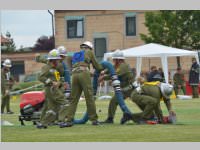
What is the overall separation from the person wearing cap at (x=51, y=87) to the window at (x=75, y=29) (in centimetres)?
4364

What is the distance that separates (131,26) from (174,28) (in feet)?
27.0

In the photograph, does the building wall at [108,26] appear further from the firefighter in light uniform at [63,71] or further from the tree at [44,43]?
the firefighter in light uniform at [63,71]

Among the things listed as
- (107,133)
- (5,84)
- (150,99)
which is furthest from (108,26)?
(107,133)

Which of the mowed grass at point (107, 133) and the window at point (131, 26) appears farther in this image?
the window at point (131, 26)

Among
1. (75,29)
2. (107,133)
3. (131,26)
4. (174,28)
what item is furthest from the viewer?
(75,29)

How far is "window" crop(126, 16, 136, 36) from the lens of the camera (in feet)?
190

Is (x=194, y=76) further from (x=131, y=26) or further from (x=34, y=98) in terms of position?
(x=131, y=26)

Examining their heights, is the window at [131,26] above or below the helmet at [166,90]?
above

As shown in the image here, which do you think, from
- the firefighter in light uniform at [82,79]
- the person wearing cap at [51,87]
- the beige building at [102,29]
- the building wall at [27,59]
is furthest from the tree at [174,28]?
the person wearing cap at [51,87]

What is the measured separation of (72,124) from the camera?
Answer: 53.9 ft

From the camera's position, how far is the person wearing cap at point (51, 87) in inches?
633

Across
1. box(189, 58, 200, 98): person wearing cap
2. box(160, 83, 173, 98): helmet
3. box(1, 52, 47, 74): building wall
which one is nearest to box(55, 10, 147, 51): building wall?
box(1, 52, 47, 74): building wall

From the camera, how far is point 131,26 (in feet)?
192

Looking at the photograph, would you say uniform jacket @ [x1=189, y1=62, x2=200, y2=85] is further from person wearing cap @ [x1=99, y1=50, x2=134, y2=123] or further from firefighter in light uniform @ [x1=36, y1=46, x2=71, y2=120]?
firefighter in light uniform @ [x1=36, y1=46, x2=71, y2=120]
